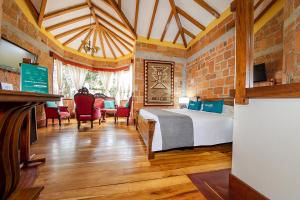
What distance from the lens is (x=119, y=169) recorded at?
1.72 metres

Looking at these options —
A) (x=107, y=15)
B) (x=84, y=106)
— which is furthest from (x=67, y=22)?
(x=84, y=106)

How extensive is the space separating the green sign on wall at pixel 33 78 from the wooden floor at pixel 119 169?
971mm

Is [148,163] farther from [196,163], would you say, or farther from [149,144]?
[196,163]

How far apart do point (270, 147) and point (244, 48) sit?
0.77 meters

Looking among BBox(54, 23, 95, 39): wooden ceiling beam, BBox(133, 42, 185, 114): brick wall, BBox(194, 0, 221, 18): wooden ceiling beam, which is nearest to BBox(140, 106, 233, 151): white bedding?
BBox(133, 42, 185, 114): brick wall

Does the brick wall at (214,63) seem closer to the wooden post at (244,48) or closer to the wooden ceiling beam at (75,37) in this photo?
the wooden post at (244,48)

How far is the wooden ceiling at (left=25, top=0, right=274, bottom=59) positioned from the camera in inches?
148

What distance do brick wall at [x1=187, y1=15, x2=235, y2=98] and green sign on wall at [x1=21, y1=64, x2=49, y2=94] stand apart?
3607mm

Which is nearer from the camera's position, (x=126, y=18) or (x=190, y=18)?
(x=190, y=18)

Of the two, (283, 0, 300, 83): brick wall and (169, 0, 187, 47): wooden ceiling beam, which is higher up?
(169, 0, 187, 47): wooden ceiling beam

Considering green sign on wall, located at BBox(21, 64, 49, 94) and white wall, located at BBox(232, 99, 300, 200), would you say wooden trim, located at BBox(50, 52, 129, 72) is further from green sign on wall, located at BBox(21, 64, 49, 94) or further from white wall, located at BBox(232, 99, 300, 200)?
white wall, located at BBox(232, 99, 300, 200)

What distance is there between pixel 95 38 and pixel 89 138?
4493 millimetres

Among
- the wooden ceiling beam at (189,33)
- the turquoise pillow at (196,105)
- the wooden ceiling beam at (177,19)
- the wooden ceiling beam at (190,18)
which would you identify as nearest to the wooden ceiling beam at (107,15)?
the wooden ceiling beam at (177,19)

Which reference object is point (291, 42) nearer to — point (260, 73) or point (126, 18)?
point (260, 73)
